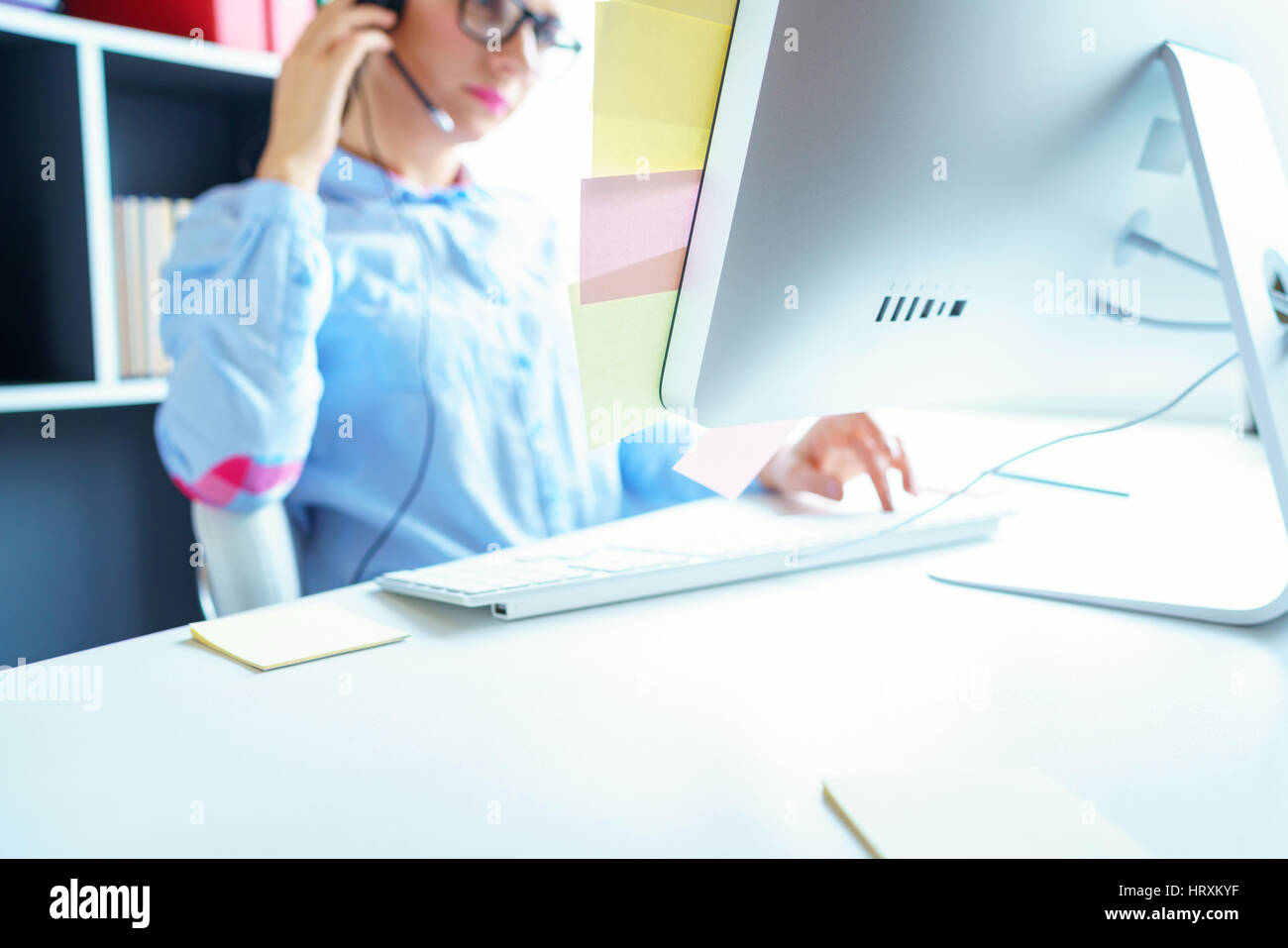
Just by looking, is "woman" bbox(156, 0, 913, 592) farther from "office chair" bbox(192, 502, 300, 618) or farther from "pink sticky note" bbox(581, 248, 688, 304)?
"pink sticky note" bbox(581, 248, 688, 304)

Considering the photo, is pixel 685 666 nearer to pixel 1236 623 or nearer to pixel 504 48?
pixel 1236 623

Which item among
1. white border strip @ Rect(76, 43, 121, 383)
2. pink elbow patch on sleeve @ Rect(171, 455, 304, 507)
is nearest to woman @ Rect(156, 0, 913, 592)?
pink elbow patch on sleeve @ Rect(171, 455, 304, 507)

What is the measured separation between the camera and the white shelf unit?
1343 millimetres

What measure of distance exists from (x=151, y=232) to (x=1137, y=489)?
148cm

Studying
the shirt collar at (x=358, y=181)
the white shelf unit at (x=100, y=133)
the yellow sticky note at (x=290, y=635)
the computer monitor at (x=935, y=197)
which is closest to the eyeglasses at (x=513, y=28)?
the shirt collar at (x=358, y=181)

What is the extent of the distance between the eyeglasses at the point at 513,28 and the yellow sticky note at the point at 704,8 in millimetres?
933

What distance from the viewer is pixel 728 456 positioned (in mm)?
601

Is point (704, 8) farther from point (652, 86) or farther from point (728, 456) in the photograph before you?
point (728, 456)

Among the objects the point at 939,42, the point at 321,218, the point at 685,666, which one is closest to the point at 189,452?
the point at 321,218

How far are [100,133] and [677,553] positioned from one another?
122 centimetres

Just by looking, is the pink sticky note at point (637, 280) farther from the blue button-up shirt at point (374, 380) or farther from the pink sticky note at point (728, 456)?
the blue button-up shirt at point (374, 380)

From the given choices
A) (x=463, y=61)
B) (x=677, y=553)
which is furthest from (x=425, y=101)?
(x=677, y=553)

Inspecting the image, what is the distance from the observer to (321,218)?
123 centimetres

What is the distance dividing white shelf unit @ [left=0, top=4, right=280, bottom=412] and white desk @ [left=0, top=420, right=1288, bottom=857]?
1.04 meters
